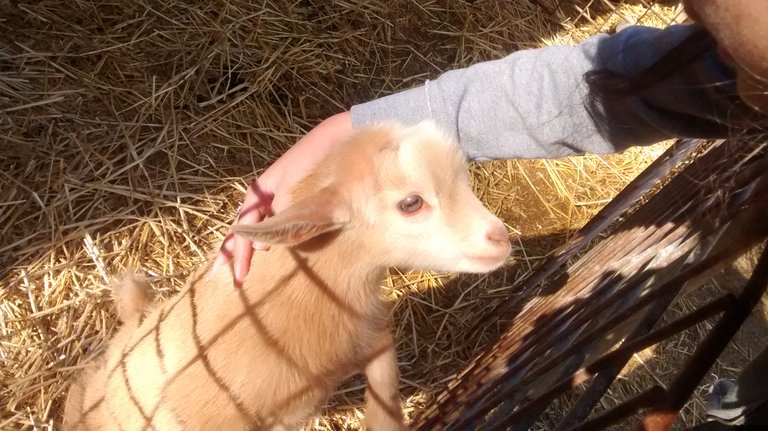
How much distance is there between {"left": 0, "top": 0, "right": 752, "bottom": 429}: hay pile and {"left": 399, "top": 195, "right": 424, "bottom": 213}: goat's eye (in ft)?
3.61

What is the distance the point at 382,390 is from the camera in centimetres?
206

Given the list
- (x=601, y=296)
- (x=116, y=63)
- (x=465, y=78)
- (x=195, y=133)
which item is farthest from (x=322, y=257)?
(x=116, y=63)

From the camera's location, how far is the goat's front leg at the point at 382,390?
206cm

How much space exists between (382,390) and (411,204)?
70cm

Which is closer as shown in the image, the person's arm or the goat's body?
the person's arm

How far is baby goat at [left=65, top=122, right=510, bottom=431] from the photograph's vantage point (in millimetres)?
1738

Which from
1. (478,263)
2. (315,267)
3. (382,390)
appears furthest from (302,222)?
(382,390)

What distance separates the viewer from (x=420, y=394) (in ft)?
8.70

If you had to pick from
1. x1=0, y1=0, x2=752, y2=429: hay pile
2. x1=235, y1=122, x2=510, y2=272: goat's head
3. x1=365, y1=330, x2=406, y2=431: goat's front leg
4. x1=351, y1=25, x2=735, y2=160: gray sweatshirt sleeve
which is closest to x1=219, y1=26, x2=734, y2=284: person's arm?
x1=351, y1=25, x2=735, y2=160: gray sweatshirt sleeve

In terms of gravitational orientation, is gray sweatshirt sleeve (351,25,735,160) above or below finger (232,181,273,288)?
above

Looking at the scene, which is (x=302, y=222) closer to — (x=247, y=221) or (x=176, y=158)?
(x=247, y=221)

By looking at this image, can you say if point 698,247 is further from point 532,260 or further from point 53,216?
point 53,216

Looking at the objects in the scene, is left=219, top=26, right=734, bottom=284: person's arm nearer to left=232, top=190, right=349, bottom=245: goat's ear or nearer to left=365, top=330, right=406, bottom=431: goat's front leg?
left=232, top=190, right=349, bottom=245: goat's ear

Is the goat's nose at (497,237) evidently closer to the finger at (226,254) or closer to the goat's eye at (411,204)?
the goat's eye at (411,204)
